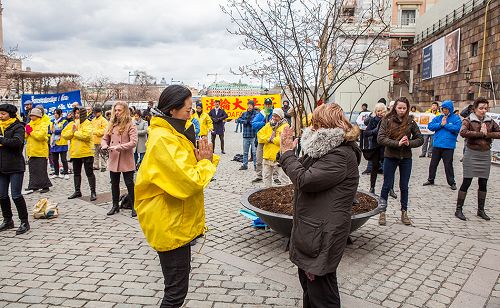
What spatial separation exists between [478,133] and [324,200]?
4845mm

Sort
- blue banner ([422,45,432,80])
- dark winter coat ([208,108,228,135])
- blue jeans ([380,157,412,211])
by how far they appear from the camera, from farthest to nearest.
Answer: blue banner ([422,45,432,80]), dark winter coat ([208,108,228,135]), blue jeans ([380,157,412,211])

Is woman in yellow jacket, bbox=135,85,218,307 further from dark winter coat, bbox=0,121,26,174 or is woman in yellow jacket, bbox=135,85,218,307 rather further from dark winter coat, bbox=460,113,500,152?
dark winter coat, bbox=460,113,500,152

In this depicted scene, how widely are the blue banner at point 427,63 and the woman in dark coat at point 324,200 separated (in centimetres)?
3544

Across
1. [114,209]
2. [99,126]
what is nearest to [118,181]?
[114,209]

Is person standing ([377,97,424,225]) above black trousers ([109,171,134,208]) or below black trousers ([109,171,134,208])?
above

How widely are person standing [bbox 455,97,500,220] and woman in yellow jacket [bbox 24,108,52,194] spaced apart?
317 inches

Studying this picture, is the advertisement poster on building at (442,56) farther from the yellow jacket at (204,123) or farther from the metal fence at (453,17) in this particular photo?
the yellow jacket at (204,123)

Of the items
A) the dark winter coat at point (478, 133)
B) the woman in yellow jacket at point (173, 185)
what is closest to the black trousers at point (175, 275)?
the woman in yellow jacket at point (173, 185)

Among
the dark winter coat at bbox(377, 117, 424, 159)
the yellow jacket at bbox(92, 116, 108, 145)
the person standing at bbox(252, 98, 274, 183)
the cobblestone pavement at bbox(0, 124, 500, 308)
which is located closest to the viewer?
the cobblestone pavement at bbox(0, 124, 500, 308)

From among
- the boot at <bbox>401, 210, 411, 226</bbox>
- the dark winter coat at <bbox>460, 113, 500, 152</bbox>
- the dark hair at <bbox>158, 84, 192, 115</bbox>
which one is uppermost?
the dark hair at <bbox>158, 84, 192, 115</bbox>

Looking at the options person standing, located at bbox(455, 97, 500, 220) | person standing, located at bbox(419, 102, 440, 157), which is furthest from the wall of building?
person standing, located at bbox(455, 97, 500, 220)

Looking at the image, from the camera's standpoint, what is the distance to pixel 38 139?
8.20 meters

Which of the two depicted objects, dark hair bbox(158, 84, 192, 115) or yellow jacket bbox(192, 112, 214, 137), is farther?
yellow jacket bbox(192, 112, 214, 137)

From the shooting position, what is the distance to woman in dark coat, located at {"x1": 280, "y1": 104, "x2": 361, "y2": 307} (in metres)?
2.73
